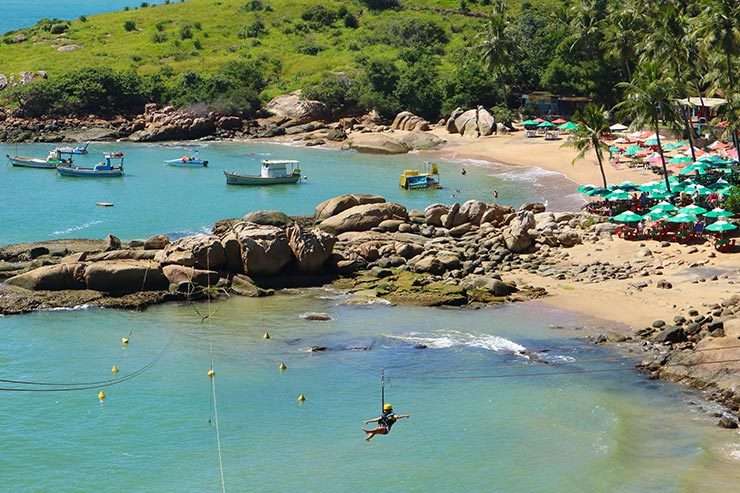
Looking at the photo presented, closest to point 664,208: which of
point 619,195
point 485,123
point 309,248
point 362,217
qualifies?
point 619,195

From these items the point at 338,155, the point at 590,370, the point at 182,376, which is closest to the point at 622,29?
the point at 338,155

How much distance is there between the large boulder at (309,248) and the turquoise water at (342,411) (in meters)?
5.16

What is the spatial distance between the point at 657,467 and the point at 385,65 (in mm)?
88022

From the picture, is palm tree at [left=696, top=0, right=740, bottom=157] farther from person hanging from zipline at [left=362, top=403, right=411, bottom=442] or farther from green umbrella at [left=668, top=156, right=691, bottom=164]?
person hanging from zipline at [left=362, top=403, right=411, bottom=442]

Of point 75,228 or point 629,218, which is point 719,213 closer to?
point 629,218

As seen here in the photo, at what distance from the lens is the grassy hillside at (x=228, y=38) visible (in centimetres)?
13025

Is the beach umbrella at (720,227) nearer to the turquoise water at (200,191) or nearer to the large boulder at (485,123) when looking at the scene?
the turquoise water at (200,191)

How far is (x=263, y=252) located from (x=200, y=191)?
107 feet

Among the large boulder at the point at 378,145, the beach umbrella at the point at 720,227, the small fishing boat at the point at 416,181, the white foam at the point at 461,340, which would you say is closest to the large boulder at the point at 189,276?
the white foam at the point at 461,340

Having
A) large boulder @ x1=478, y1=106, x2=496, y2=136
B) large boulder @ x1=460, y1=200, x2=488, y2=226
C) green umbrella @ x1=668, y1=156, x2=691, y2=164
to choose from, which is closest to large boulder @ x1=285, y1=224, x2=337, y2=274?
large boulder @ x1=460, y1=200, x2=488, y2=226

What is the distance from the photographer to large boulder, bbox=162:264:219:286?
50.6 metres

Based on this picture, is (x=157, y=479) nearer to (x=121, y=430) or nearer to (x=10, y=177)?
(x=121, y=430)

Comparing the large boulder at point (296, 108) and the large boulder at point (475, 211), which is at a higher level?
the large boulder at point (296, 108)

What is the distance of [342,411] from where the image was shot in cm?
3744
